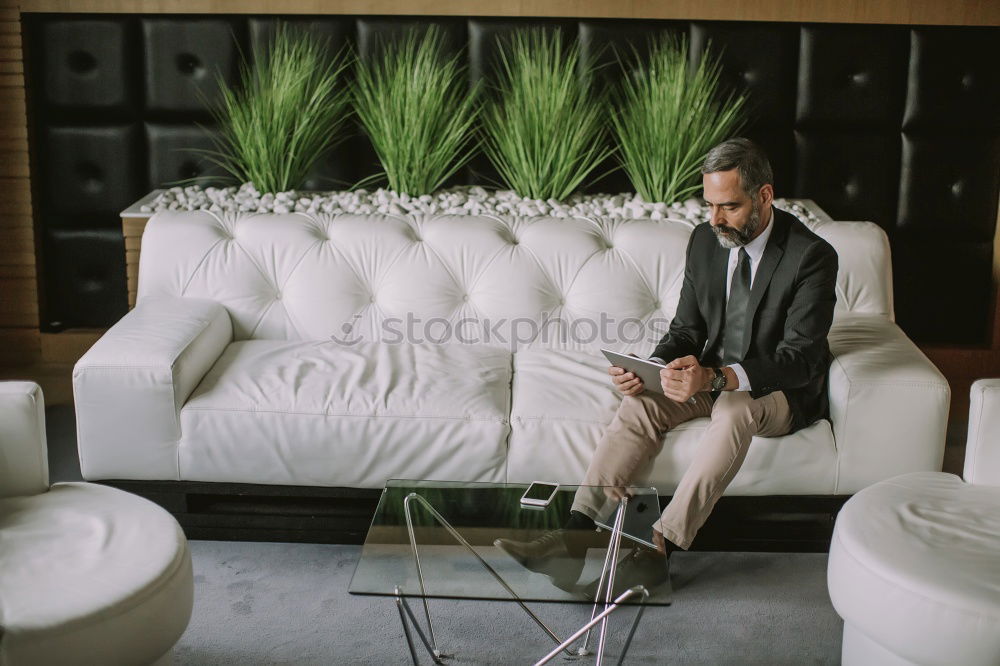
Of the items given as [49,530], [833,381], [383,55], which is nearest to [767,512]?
[833,381]

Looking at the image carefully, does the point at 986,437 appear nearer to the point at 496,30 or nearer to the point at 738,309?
the point at 738,309

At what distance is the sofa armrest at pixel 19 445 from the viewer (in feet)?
7.60

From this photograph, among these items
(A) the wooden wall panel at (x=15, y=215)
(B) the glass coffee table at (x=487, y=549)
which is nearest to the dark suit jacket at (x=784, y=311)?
(B) the glass coffee table at (x=487, y=549)

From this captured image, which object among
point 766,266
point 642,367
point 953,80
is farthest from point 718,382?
point 953,80

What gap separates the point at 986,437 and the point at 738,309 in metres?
0.69

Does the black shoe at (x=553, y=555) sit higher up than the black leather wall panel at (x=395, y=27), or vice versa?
the black leather wall panel at (x=395, y=27)

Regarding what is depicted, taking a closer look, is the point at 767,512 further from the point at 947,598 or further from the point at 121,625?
the point at 121,625

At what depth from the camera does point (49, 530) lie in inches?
84.2

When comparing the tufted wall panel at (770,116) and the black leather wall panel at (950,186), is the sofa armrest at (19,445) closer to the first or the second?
the tufted wall panel at (770,116)

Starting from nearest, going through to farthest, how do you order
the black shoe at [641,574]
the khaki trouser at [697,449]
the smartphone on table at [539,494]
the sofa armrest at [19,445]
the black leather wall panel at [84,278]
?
1. the black shoe at [641,574]
2. the sofa armrest at [19,445]
3. the smartphone on table at [539,494]
4. the khaki trouser at [697,449]
5. the black leather wall panel at [84,278]

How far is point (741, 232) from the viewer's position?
2770 mm

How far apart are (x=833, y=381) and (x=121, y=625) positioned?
1852 millimetres

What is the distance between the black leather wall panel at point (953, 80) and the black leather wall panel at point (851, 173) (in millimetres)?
150

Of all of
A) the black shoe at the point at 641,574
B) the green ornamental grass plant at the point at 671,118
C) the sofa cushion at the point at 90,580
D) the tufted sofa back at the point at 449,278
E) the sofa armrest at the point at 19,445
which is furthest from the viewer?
the green ornamental grass plant at the point at 671,118
